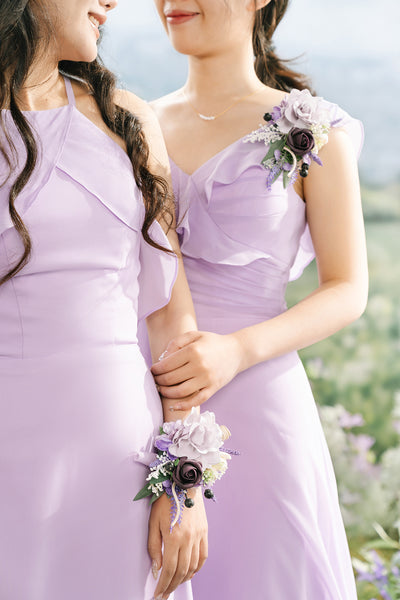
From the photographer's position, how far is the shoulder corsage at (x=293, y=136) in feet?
5.67

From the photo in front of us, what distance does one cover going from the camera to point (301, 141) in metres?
1.71

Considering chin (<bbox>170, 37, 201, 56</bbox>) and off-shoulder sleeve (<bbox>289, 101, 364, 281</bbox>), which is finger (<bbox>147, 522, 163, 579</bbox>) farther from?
chin (<bbox>170, 37, 201, 56</bbox>)

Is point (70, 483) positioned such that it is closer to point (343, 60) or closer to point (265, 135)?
point (265, 135)

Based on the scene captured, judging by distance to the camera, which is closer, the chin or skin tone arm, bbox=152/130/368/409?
skin tone arm, bbox=152/130/368/409

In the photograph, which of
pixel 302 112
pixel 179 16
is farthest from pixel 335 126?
pixel 179 16

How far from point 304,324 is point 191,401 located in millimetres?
379

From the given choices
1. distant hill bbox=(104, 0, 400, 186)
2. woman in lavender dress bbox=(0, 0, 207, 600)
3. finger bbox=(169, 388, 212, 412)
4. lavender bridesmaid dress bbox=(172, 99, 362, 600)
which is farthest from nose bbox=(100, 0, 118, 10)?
distant hill bbox=(104, 0, 400, 186)

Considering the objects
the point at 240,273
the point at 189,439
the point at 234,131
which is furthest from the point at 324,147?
the point at 189,439

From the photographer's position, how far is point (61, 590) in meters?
1.24

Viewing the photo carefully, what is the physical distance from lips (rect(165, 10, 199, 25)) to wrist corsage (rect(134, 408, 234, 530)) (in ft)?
3.31

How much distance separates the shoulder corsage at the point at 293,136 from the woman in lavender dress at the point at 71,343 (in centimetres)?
41

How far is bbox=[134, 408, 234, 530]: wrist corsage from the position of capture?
52.1 inches

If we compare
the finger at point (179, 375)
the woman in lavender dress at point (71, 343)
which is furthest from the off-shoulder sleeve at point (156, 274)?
the finger at point (179, 375)

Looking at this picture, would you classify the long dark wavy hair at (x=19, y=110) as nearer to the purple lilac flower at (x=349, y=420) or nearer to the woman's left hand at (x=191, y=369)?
the woman's left hand at (x=191, y=369)
